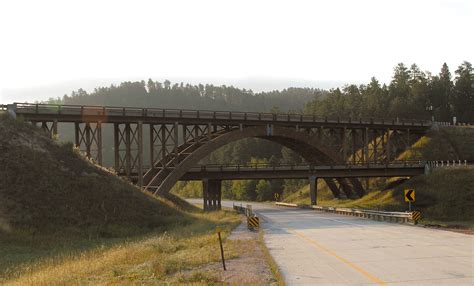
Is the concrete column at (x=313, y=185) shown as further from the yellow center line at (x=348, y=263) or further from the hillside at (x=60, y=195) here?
the yellow center line at (x=348, y=263)

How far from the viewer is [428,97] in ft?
403

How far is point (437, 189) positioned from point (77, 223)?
5079 centimetres

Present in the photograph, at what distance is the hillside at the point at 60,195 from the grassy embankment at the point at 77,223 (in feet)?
0.20

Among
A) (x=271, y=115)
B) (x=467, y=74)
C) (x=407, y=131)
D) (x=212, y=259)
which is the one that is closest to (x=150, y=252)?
(x=212, y=259)

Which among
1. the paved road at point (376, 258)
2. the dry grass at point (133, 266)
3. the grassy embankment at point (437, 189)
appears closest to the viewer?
the paved road at point (376, 258)

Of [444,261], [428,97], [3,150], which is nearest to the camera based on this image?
[444,261]

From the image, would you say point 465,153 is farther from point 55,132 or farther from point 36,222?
point 36,222

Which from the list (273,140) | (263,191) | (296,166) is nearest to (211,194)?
(296,166)

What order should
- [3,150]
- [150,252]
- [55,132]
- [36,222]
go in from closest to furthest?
1. [150,252]
2. [36,222]
3. [3,150]
4. [55,132]

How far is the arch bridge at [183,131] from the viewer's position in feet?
162

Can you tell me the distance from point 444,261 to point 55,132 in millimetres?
38384

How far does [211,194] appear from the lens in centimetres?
6631

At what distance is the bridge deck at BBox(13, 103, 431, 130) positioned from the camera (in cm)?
4808

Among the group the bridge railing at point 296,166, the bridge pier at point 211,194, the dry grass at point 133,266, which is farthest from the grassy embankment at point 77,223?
the bridge railing at point 296,166
